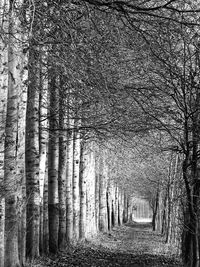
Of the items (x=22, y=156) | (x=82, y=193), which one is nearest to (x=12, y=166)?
(x=22, y=156)

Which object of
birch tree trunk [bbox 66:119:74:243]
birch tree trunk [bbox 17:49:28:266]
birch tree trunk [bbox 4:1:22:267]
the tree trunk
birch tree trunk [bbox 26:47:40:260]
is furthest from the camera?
the tree trunk

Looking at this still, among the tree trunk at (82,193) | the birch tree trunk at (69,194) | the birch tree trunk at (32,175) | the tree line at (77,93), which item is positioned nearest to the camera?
the tree line at (77,93)

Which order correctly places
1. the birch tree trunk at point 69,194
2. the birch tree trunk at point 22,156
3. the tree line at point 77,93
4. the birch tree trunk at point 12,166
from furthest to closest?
the birch tree trunk at point 69,194 < the birch tree trunk at point 22,156 < the birch tree trunk at point 12,166 < the tree line at point 77,93

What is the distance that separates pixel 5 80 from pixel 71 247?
9.13 meters

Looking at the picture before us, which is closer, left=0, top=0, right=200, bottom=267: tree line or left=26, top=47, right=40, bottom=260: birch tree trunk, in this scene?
left=0, top=0, right=200, bottom=267: tree line

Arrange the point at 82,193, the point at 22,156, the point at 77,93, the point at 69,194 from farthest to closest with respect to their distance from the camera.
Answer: the point at 82,193 < the point at 69,194 < the point at 22,156 < the point at 77,93

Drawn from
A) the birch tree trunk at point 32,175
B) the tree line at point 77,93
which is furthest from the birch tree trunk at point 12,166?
the birch tree trunk at point 32,175

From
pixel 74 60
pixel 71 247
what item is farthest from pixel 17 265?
pixel 71 247

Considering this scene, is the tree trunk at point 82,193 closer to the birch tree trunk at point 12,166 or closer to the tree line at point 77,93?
the tree line at point 77,93

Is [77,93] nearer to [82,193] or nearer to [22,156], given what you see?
[22,156]

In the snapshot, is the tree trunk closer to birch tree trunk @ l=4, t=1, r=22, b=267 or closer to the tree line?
the tree line

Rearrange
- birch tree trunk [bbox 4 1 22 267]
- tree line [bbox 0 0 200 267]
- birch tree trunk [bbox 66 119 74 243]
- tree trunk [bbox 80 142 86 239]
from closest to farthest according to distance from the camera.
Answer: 1. tree line [bbox 0 0 200 267]
2. birch tree trunk [bbox 4 1 22 267]
3. birch tree trunk [bbox 66 119 74 243]
4. tree trunk [bbox 80 142 86 239]

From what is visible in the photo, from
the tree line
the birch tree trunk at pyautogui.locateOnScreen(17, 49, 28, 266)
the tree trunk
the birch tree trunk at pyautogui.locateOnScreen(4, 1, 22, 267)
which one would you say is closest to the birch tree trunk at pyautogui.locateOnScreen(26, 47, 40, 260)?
the tree line

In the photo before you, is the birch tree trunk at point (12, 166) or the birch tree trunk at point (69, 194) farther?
the birch tree trunk at point (69, 194)
